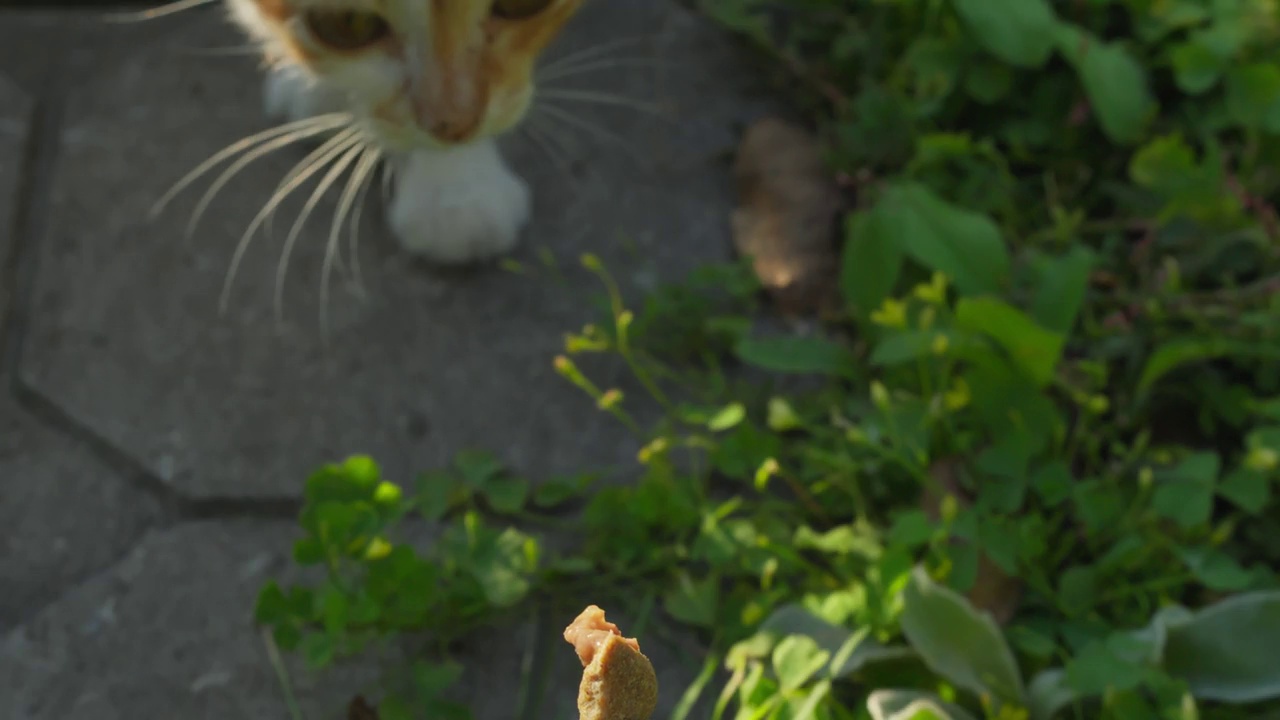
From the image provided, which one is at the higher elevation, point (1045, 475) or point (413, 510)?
point (1045, 475)

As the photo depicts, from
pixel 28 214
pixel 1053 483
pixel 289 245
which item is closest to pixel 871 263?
pixel 1053 483

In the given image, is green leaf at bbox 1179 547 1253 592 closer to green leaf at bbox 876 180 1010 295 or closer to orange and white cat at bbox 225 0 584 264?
green leaf at bbox 876 180 1010 295

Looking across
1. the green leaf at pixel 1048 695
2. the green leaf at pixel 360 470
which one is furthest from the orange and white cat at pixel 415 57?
the green leaf at pixel 1048 695

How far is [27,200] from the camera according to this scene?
1749mm

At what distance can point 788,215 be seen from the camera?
173 centimetres

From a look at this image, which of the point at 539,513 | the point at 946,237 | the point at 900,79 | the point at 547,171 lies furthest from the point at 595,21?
the point at 539,513

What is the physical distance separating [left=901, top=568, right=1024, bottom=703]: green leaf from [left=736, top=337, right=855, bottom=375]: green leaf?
341mm

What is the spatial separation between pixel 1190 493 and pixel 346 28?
1.03m

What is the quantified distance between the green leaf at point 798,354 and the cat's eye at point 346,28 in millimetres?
542

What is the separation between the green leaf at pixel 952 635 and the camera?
118cm

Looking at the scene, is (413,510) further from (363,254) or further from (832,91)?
(832,91)

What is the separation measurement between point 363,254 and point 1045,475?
0.94 meters

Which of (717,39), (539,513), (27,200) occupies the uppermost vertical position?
(717,39)

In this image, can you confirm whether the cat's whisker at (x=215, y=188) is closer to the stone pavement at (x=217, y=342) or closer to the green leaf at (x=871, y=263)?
the stone pavement at (x=217, y=342)
